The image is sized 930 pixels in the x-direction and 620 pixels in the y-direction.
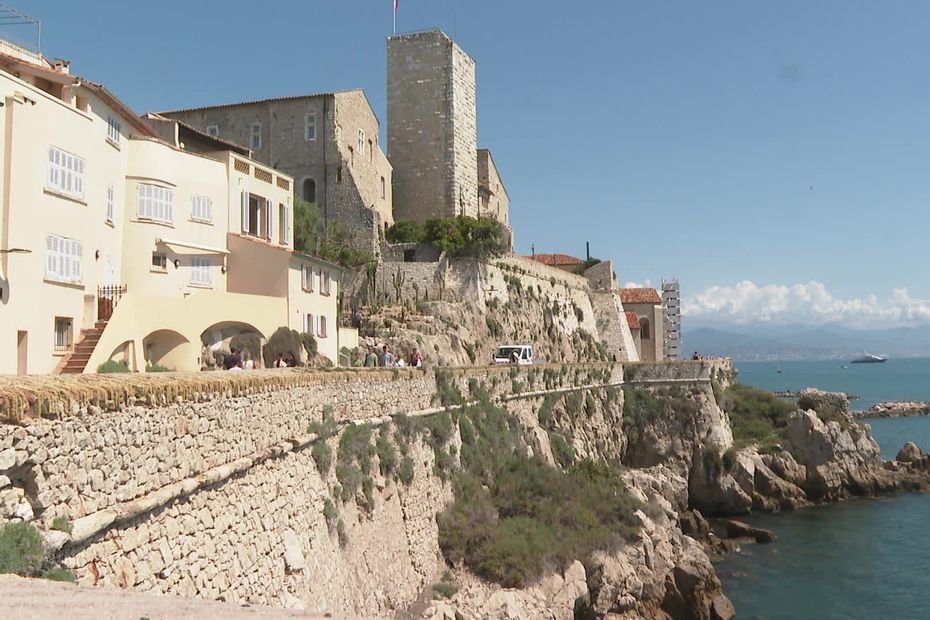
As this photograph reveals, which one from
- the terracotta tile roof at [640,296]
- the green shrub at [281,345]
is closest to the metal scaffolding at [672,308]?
the terracotta tile roof at [640,296]

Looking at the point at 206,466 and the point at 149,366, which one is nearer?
the point at 206,466

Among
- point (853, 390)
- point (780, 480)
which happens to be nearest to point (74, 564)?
point (780, 480)

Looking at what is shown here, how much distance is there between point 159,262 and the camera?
78.4 ft

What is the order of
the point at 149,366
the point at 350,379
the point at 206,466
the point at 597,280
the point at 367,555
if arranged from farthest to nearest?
the point at 597,280 → the point at 149,366 → the point at 350,379 → the point at 367,555 → the point at 206,466

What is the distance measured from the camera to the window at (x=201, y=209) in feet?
81.8

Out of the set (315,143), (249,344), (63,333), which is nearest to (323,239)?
(315,143)

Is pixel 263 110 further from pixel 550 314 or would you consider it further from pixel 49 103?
pixel 49 103

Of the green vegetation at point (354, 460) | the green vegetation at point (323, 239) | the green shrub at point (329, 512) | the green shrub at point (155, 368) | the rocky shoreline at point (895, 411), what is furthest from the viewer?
the rocky shoreline at point (895, 411)

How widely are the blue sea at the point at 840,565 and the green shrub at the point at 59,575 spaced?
24332 mm

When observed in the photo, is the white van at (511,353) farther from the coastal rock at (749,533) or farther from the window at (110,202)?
the window at (110,202)

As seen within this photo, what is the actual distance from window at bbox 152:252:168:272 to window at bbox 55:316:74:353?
181 inches

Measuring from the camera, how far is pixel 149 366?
20562 millimetres

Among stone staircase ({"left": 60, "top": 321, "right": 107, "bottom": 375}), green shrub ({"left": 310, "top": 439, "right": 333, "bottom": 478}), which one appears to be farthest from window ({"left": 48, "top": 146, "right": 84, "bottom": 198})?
green shrub ({"left": 310, "top": 439, "right": 333, "bottom": 478})

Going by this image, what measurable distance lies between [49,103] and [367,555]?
12011mm
